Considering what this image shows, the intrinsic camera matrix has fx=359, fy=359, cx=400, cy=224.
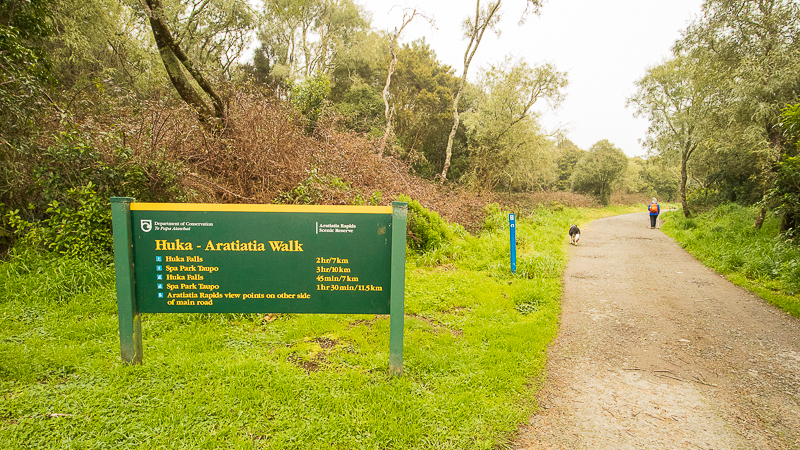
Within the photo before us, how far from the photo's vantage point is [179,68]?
8.06 meters

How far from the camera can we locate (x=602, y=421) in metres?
3.08

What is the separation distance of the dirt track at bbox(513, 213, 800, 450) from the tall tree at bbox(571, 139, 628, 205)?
3176cm

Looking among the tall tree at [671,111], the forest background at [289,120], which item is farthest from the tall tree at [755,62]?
the tall tree at [671,111]

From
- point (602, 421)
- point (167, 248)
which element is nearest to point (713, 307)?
point (602, 421)

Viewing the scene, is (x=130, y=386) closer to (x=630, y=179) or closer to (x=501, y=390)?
(x=501, y=390)

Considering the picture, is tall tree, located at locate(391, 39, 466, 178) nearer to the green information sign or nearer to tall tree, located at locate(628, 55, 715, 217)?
tall tree, located at locate(628, 55, 715, 217)

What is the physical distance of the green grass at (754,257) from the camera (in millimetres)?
6735

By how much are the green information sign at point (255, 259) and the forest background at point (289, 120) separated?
3299 millimetres

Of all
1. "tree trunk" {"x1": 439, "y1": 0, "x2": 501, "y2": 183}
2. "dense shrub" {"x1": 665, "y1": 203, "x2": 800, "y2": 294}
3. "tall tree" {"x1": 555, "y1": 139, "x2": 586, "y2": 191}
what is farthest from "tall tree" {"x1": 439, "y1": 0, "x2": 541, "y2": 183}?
"tall tree" {"x1": 555, "y1": 139, "x2": 586, "y2": 191}

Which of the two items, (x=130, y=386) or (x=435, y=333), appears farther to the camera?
(x=435, y=333)

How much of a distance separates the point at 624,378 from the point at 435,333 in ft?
6.84

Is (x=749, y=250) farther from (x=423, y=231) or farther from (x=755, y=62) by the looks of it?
(x=423, y=231)

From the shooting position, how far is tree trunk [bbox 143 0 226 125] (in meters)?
7.52

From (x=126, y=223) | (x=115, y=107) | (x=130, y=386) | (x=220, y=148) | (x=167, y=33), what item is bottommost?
(x=130, y=386)
